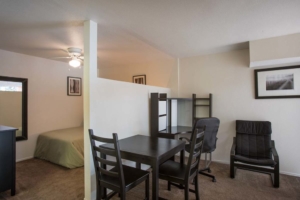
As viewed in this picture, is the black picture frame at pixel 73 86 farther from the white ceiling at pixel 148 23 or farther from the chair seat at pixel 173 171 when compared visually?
the chair seat at pixel 173 171

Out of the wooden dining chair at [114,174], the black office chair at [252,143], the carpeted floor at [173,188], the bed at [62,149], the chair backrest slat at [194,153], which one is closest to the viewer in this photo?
the wooden dining chair at [114,174]

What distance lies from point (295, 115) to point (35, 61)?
18.0 ft

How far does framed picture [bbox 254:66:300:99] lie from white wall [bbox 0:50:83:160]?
4.53 m

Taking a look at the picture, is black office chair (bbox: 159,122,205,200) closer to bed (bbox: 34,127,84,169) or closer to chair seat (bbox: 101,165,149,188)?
chair seat (bbox: 101,165,149,188)

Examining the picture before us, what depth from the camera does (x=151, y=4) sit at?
1774 mm

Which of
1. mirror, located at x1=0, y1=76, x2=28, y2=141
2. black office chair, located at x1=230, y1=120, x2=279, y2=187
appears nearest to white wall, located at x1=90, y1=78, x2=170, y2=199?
black office chair, located at x1=230, y1=120, x2=279, y2=187

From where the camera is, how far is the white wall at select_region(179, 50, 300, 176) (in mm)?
3031

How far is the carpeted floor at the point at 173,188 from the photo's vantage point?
7.68 feet

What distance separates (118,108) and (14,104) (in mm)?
2629

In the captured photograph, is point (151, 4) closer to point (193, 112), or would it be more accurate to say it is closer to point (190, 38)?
point (190, 38)

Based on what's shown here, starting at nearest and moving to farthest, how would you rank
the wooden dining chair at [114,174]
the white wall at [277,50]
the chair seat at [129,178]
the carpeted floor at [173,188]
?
the wooden dining chair at [114,174] → the chair seat at [129,178] → the carpeted floor at [173,188] → the white wall at [277,50]

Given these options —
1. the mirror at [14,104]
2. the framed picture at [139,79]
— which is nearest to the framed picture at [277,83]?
the framed picture at [139,79]

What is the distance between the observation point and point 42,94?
161 inches

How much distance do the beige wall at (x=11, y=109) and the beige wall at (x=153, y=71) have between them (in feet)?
8.19
